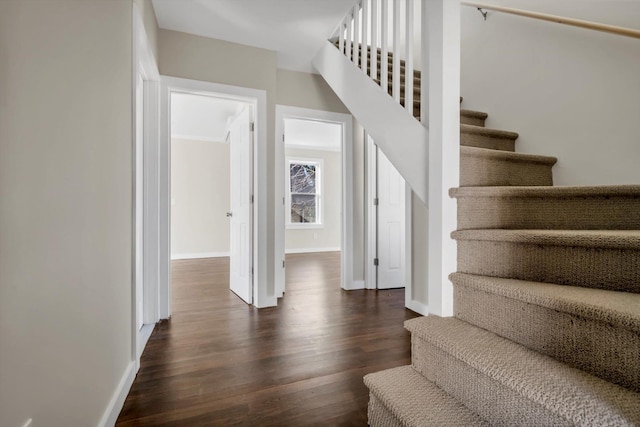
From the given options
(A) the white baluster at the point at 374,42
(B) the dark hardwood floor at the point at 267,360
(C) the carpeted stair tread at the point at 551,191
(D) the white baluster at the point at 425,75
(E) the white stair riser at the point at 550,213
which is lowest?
(B) the dark hardwood floor at the point at 267,360

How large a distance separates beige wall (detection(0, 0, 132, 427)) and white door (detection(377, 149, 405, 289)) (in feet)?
8.89

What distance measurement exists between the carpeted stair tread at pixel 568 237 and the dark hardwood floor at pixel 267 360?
944mm

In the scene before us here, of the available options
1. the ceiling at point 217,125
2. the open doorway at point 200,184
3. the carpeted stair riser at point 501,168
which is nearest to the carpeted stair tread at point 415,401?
the carpeted stair riser at point 501,168

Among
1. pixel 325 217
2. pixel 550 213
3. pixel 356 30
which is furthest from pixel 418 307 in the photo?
pixel 325 217

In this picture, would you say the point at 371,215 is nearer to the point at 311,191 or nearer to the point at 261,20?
the point at 261,20

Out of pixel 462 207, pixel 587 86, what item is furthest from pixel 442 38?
pixel 587 86

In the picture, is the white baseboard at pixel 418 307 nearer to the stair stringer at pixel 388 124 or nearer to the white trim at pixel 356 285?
the white trim at pixel 356 285

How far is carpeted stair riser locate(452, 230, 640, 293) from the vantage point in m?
0.96

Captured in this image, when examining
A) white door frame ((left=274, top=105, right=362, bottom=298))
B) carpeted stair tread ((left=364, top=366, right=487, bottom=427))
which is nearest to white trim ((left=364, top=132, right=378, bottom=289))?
white door frame ((left=274, top=105, right=362, bottom=298))

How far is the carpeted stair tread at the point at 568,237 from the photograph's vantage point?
932 mm

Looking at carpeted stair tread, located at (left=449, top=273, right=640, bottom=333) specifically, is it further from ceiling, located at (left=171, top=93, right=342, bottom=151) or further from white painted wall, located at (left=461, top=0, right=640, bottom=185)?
ceiling, located at (left=171, top=93, right=342, bottom=151)

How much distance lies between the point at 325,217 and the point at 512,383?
6485mm

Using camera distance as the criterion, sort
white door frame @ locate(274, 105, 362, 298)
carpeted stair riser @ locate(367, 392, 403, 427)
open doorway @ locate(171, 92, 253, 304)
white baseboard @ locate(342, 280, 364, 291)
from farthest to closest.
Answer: open doorway @ locate(171, 92, 253, 304) < white baseboard @ locate(342, 280, 364, 291) < white door frame @ locate(274, 105, 362, 298) < carpeted stair riser @ locate(367, 392, 403, 427)

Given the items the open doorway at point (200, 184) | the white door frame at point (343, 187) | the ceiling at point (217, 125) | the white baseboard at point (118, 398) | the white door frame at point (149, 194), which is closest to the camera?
the white baseboard at point (118, 398)
